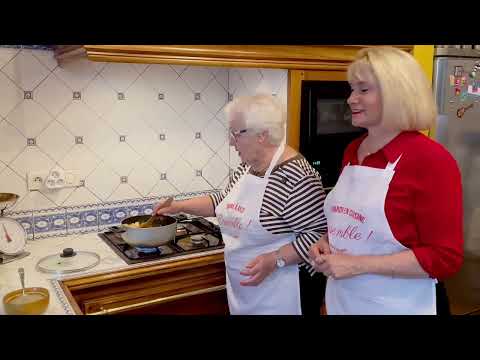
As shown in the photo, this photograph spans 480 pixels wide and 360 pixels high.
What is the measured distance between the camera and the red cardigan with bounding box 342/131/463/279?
1.03 metres

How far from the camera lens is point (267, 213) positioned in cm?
143

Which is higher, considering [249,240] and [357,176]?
[357,176]

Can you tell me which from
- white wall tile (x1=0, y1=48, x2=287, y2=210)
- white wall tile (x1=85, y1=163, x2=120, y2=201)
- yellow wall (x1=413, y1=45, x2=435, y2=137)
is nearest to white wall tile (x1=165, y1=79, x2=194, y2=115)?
white wall tile (x1=0, y1=48, x2=287, y2=210)

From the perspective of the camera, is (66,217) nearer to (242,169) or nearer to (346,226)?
(242,169)

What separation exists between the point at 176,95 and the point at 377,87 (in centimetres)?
115

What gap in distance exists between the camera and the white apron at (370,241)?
3.68 ft

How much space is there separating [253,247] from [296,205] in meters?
0.22

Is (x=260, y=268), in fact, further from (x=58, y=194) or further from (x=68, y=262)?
(x=58, y=194)

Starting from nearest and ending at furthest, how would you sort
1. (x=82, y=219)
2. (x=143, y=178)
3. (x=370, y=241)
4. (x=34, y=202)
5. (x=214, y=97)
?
(x=370, y=241), (x=34, y=202), (x=82, y=219), (x=143, y=178), (x=214, y=97)

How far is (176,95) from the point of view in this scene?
2035mm

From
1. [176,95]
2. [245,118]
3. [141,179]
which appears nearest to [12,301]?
[245,118]

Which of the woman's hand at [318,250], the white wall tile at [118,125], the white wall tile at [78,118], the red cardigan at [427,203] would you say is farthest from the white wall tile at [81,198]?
the red cardigan at [427,203]

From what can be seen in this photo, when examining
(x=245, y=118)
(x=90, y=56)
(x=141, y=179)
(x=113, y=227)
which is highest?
(x=90, y=56)

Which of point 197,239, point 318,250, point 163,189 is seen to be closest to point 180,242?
point 197,239
